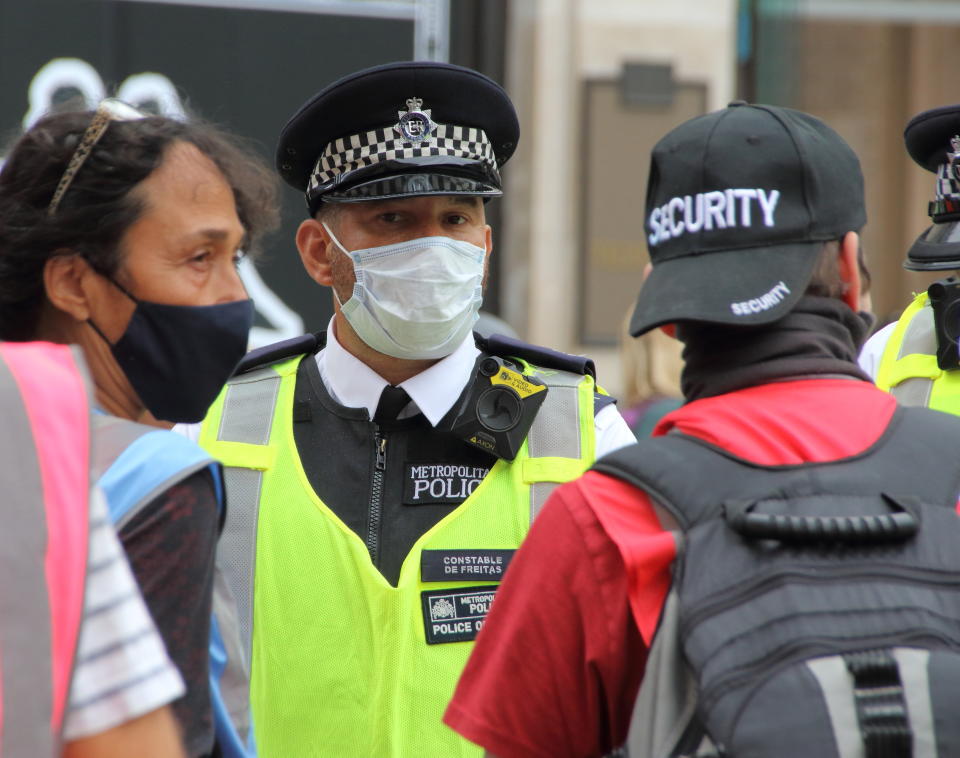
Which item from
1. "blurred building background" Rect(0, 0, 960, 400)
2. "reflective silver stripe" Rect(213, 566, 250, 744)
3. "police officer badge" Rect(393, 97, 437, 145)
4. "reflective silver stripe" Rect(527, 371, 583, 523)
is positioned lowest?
"reflective silver stripe" Rect(213, 566, 250, 744)

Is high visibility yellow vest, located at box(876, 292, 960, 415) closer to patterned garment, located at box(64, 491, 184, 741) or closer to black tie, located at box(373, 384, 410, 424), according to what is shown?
black tie, located at box(373, 384, 410, 424)

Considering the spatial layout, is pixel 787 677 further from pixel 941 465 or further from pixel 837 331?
pixel 837 331

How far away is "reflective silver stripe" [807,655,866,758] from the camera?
1.48 meters

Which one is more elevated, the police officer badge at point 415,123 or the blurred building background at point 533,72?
the blurred building background at point 533,72

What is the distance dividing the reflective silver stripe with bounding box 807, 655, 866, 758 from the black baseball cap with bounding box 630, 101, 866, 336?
460mm

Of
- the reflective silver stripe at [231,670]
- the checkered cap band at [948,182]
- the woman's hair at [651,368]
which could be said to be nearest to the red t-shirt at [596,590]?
the reflective silver stripe at [231,670]

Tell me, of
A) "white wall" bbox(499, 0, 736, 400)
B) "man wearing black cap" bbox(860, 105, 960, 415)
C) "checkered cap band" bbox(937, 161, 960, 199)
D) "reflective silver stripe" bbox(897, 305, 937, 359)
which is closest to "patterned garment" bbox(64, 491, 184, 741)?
"man wearing black cap" bbox(860, 105, 960, 415)

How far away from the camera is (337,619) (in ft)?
7.94

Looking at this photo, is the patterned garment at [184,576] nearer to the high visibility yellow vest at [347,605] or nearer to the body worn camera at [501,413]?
the high visibility yellow vest at [347,605]

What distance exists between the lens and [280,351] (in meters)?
2.84

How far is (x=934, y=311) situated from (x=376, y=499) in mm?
1418

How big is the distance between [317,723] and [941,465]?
1.30 meters

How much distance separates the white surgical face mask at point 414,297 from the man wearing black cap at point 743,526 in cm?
96

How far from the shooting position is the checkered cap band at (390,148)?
2699 millimetres
